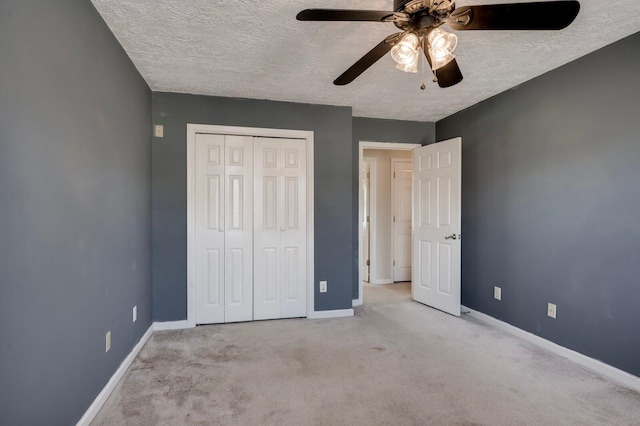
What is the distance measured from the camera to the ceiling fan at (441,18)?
1375 millimetres

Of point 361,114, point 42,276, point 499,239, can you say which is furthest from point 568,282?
point 42,276

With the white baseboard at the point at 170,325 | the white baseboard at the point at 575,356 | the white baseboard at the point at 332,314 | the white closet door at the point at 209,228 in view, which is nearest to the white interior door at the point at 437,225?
the white baseboard at the point at 575,356

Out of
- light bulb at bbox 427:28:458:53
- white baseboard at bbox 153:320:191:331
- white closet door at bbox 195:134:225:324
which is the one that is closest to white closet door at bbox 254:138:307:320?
white closet door at bbox 195:134:225:324

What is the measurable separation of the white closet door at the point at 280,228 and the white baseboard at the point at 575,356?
2.03 meters

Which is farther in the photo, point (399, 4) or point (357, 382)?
point (357, 382)

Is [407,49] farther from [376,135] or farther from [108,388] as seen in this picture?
[376,135]

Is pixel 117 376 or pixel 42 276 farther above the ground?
pixel 42 276

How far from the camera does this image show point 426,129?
4.46 m

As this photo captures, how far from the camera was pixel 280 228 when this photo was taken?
3.63 metres

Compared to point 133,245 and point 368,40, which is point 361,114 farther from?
point 133,245

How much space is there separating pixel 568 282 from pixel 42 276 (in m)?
3.44

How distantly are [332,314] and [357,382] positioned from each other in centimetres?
144

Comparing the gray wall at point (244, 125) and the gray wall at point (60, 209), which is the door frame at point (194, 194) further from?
the gray wall at point (60, 209)

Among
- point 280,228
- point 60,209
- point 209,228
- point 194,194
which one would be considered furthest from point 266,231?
point 60,209
